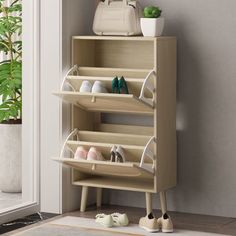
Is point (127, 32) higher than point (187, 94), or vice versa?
point (127, 32)

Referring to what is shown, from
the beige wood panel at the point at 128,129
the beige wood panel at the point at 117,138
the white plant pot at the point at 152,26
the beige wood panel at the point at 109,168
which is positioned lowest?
the beige wood panel at the point at 109,168

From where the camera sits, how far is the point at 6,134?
5.02m

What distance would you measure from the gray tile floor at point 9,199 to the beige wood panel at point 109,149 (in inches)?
26.1

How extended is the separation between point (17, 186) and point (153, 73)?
1.49 metres

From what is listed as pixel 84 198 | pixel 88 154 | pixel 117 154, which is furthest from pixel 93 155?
pixel 84 198

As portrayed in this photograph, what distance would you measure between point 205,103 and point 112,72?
2.06ft

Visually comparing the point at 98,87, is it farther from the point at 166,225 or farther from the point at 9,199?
the point at 9,199

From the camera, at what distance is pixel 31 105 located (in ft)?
14.8

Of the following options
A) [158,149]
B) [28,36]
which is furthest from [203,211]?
[28,36]

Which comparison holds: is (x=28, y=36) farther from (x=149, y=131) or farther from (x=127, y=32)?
(x=149, y=131)

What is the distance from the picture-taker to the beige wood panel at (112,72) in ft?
14.1

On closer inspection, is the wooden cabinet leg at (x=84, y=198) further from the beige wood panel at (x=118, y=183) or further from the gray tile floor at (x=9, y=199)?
the gray tile floor at (x=9, y=199)

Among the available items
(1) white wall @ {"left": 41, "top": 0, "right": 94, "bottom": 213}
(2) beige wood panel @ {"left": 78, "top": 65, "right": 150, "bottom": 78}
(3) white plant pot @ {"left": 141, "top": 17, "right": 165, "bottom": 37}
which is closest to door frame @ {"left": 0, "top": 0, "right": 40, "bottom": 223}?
(1) white wall @ {"left": 41, "top": 0, "right": 94, "bottom": 213}

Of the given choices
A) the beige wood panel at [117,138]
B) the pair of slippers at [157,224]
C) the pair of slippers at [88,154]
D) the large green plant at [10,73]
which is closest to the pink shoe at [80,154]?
the pair of slippers at [88,154]
